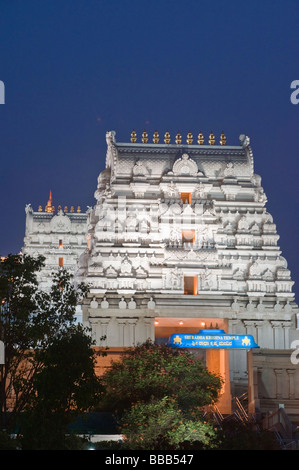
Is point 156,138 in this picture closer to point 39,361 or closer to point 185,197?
point 185,197

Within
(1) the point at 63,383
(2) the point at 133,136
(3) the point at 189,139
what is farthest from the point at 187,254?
(1) the point at 63,383

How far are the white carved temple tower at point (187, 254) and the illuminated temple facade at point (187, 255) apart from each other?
7 cm

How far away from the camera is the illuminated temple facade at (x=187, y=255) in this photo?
5262 cm

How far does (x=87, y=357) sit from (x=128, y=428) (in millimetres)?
3488

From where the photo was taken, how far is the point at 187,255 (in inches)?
2130

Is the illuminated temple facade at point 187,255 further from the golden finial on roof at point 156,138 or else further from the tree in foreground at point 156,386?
the tree in foreground at point 156,386

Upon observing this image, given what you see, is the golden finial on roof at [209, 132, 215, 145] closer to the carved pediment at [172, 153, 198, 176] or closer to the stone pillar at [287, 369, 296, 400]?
the carved pediment at [172, 153, 198, 176]

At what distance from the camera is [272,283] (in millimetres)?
54844

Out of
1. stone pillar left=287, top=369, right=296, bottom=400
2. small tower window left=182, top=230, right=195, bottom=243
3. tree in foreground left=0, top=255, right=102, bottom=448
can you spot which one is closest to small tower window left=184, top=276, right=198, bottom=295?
small tower window left=182, top=230, right=195, bottom=243

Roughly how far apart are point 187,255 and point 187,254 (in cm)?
7

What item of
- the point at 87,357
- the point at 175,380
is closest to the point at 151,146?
the point at 175,380

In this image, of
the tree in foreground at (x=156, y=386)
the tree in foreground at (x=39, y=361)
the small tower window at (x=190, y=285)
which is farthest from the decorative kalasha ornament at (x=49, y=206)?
the tree in foreground at (x=39, y=361)

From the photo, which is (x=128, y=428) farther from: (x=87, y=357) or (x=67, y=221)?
(x=67, y=221)

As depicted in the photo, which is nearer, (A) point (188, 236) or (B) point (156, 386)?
(B) point (156, 386)
